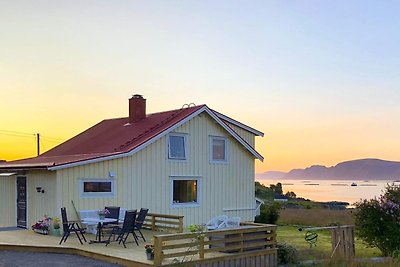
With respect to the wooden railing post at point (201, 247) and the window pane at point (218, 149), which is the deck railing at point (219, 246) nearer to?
the wooden railing post at point (201, 247)

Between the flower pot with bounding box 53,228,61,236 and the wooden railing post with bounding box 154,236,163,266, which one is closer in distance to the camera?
the wooden railing post with bounding box 154,236,163,266

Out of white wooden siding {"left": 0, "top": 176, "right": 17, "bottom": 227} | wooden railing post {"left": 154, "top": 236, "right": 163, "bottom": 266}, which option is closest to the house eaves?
white wooden siding {"left": 0, "top": 176, "right": 17, "bottom": 227}

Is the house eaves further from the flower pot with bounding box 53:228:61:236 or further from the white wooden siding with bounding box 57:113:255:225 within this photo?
the flower pot with bounding box 53:228:61:236

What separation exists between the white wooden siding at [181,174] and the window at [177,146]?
0.18 meters

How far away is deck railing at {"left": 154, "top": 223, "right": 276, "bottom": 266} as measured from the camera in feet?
34.6

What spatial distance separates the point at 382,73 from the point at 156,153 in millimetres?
9586

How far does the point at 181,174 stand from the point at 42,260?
295 inches

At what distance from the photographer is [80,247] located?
12.5 meters

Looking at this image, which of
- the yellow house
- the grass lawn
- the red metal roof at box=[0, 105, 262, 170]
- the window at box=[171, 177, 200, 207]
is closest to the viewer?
the grass lawn

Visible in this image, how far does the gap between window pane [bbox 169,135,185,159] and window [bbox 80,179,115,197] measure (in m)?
2.67

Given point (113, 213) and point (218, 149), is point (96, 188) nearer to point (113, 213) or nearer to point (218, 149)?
point (113, 213)

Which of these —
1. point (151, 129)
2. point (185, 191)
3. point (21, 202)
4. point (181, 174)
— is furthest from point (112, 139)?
point (21, 202)

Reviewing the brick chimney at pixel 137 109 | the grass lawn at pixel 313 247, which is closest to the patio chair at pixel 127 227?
the grass lawn at pixel 313 247

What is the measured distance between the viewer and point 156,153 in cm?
1750
